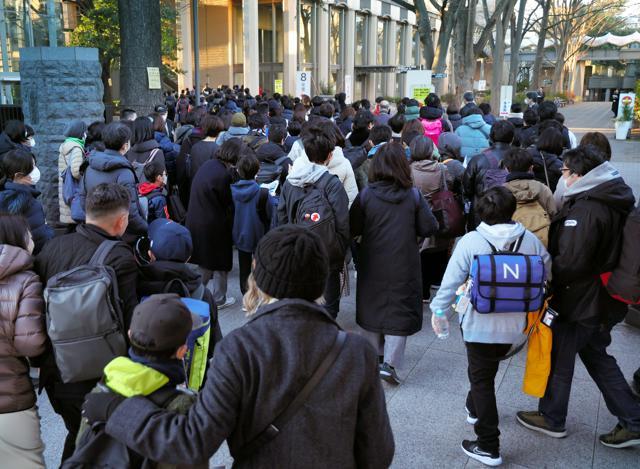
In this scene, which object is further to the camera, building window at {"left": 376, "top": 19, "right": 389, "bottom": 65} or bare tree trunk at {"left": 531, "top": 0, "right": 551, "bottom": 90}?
building window at {"left": 376, "top": 19, "right": 389, "bottom": 65}

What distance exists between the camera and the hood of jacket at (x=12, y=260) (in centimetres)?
255

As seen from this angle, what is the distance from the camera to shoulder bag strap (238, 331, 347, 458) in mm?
1720

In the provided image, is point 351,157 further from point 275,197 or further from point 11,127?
point 11,127

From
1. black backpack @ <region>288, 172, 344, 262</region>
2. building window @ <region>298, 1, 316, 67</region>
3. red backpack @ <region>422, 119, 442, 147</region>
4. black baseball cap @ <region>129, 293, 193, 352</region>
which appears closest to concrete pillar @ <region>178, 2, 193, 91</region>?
building window @ <region>298, 1, 316, 67</region>

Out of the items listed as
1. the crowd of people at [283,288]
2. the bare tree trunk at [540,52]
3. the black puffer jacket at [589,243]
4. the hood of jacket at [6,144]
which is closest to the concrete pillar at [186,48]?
the bare tree trunk at [540,52]

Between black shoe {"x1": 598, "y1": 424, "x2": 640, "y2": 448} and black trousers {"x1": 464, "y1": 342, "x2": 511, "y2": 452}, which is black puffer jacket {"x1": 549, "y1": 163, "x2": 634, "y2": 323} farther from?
black shoe {"x1": 598, "y1": 424, "x2": 640, "y2": 448}

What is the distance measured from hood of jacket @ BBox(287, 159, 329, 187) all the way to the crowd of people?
0.7 inches

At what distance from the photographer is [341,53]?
1419 inches

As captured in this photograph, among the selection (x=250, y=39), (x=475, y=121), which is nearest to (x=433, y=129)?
(x=475, y=121)

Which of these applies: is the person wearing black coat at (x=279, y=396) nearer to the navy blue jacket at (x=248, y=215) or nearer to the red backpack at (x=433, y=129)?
the navy blue jacket at (x=248, y=215)

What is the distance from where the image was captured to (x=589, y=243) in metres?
3.24

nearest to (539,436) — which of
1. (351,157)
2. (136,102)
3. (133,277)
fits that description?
(133,277)

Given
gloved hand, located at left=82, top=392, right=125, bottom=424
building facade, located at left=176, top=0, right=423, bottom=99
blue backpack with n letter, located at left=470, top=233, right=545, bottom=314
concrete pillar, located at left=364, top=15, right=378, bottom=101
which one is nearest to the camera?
gloved hand, located at left=82, top=392, right=125, bottom=424

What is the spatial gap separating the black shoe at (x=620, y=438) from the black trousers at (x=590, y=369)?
7 centimetres
